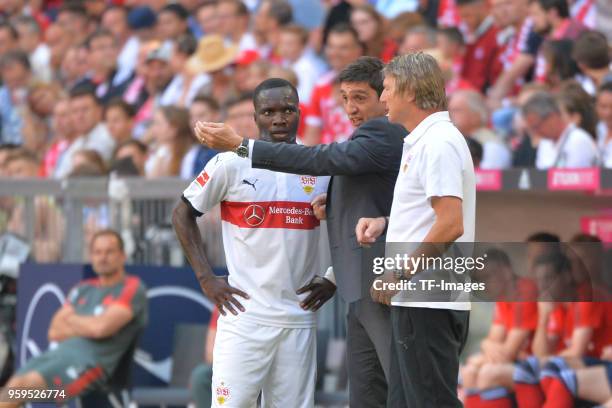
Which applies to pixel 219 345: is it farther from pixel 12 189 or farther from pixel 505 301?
pixel 12 189

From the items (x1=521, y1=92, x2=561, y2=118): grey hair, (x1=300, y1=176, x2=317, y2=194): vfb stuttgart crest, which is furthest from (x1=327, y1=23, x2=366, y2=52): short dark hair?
(x1=300, y1=176, x2=317, y2=194): vfb stuttgart crest

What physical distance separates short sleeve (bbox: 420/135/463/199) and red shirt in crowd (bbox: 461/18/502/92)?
688cm

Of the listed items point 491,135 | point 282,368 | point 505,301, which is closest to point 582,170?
point 505,301

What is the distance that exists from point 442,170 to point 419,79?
19.1 inches

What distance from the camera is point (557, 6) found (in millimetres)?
11547

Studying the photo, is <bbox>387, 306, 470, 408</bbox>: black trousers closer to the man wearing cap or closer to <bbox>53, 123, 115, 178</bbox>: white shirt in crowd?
the man wearing cap

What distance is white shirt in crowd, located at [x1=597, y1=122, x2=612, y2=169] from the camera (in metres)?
9.53

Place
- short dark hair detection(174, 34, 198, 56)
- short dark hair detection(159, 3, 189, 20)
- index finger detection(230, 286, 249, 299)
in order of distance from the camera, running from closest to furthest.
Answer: index finger detection(230, 286, 249, 299)
short dark hair detection(174, 34, 198, 56)
short dark hair detection(159, 3, 189, 20)

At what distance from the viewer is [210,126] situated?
6.19 meters

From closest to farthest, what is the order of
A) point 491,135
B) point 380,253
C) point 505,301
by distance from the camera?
1. point 380,253
2. point 505,301
3. point 491,135

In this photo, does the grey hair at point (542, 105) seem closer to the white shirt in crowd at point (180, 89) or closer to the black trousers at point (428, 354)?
the black trousers at point (428, 354)

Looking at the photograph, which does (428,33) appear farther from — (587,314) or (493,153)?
(587,314)

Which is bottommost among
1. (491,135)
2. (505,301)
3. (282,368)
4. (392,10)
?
(282,368)

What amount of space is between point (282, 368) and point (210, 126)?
4.61 feet
